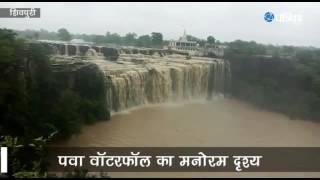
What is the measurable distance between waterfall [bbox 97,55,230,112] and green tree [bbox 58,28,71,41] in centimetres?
32

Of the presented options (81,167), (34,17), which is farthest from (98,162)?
(34,17)

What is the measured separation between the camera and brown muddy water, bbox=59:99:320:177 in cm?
325

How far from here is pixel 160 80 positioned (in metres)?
3.88

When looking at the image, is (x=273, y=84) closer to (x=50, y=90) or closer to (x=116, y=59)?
(x=116, y=59)

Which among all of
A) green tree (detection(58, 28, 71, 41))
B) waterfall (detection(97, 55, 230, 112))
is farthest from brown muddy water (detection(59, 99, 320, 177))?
green tree (detection(58, 28, 71, 41))

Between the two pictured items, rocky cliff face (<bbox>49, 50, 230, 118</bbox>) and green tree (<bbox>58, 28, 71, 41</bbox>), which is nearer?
green tree (<bbox>58, 28, 71, 41</bbox>)

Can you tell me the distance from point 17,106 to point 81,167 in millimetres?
696

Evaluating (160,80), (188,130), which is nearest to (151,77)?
(160,80)

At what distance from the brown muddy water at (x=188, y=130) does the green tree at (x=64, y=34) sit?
671 mm

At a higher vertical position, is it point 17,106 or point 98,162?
point 17,106

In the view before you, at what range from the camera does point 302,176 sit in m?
3.64

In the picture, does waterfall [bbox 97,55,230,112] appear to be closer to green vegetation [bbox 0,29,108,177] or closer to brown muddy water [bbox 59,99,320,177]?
brown muddy water [bbox 59,99,320,177]

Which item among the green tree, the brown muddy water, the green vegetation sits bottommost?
the brown muddy water

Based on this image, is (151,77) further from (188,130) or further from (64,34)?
(64,34)
